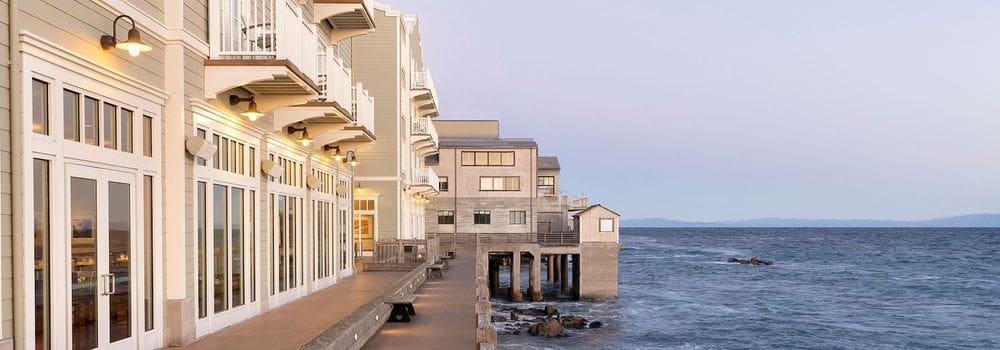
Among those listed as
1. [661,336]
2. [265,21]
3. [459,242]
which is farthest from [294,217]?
[459,242]

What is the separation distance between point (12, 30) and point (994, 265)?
98786 mm

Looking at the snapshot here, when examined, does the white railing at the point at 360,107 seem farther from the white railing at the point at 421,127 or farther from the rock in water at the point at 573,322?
the white railing at the point at 421,127

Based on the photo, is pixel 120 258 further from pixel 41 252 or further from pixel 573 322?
pixel 573 322

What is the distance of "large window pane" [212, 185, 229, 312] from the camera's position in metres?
12.5

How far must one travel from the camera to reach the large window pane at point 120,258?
9312 millimetres

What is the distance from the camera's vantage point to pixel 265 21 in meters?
14.6

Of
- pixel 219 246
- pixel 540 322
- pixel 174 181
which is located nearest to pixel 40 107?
pixel 174 181

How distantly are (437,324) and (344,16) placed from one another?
7.53 metres

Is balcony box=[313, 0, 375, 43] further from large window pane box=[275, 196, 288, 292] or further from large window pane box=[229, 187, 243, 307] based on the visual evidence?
large window pane box=[229, 187, 243, 307]

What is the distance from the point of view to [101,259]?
906 cm

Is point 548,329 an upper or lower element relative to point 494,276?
lower

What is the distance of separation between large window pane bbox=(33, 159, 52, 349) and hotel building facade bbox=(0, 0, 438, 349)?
17 millimetres

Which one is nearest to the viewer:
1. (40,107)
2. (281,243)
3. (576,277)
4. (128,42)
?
(40,107)

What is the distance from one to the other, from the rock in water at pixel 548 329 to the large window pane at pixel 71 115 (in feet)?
82.8
